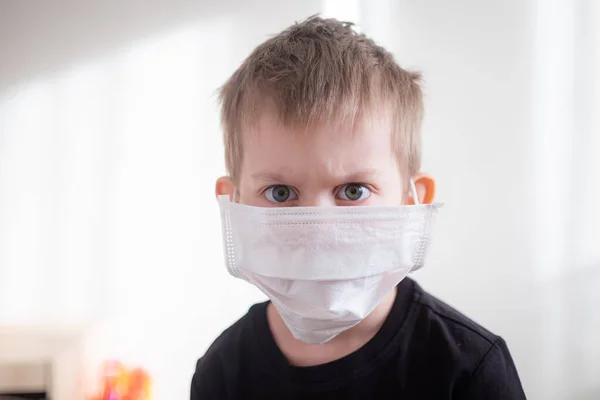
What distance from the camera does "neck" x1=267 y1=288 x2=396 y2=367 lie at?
3.26 ft

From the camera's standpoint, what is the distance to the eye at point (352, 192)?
0.90 metres

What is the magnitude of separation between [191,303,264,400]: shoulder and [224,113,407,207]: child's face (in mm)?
274

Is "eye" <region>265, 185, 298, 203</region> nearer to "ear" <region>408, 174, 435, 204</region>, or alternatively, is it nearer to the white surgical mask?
the white surgical mask

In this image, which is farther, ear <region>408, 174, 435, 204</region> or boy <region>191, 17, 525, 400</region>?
ear <region>408, 174, 435, 204</region>

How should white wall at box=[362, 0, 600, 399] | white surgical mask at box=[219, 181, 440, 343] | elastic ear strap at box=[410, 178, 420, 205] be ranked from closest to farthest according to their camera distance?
white surgical mask at box=[219, 181, 440, 343]
elastic ear strap at box=[410, 178, 420, 205]
white wall at box=[362, 0, 600, 399]

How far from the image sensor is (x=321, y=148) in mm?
859

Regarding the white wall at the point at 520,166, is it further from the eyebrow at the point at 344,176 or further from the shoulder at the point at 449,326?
the eyebrow at the point at 344,176

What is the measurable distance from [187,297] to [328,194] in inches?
32.0

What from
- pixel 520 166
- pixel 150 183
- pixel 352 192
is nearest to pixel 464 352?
pixel 352 192

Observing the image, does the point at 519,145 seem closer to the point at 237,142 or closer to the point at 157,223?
the point at 237,142

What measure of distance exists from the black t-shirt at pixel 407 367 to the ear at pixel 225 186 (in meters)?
0.27

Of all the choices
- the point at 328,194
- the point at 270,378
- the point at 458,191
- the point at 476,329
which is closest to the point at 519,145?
the point at 458,191

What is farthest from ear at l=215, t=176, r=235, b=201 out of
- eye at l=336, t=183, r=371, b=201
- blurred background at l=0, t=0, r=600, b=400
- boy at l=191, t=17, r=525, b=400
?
blurred background at l=0, t=0, r=600, b=400

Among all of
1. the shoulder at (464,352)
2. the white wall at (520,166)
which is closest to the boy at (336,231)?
the shoulder at (464,352)
